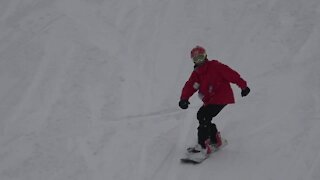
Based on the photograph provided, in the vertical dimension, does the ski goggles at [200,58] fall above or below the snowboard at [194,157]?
above

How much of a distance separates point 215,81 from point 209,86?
0.39ft

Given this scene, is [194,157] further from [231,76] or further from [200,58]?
[200,58]

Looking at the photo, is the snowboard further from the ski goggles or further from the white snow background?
the ski goggles

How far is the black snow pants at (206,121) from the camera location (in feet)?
26.8

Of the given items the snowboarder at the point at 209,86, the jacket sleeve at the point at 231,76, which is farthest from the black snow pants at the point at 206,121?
the jacket sleeve at the point at 231,76

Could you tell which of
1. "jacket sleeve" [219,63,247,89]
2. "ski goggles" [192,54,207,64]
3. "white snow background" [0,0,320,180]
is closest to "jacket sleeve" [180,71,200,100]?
"ski goggles" [192,54,207,64]

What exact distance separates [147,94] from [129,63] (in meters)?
1.41

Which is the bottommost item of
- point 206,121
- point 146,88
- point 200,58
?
point 206,121

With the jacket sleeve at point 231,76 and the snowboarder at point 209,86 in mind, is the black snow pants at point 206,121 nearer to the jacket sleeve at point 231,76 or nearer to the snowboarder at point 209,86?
the snowboarder at point 209,86

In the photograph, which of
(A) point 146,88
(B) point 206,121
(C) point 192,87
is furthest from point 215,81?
(A) point 146,88

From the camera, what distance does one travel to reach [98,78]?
38.1ft

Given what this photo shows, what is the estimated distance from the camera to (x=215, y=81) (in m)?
8.04

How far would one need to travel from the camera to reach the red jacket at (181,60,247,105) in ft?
26.1

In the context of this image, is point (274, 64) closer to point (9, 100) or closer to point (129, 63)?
point (129, 63)
